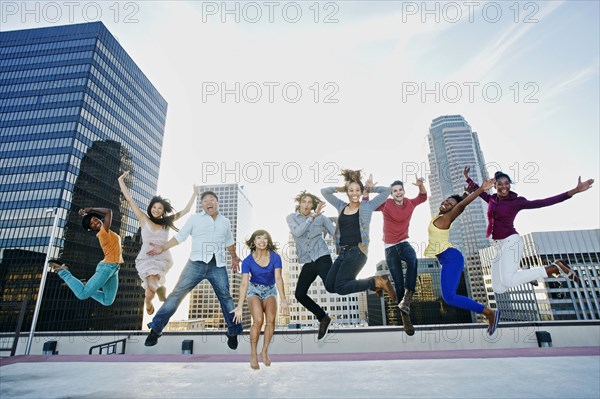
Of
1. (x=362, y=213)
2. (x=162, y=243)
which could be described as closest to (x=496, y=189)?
(x=362, y=213)

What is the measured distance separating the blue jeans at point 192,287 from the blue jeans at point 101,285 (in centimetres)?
141

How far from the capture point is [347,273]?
5680mm

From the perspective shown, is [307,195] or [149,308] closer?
[149,308]

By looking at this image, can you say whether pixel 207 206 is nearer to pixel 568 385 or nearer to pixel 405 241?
pixel 405 241

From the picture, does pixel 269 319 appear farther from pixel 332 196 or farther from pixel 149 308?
pixel 332 196

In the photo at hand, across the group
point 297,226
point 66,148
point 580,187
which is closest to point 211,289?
point 66,148

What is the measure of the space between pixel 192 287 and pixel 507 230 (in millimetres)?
6338

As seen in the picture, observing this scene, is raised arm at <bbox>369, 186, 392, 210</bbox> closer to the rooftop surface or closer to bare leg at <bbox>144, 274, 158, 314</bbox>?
the rooftop surface

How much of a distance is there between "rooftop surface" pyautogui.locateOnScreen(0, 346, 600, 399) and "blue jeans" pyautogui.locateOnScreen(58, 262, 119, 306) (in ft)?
5.63

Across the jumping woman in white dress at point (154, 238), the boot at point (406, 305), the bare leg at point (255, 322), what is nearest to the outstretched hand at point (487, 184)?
the boot at point (406, 305)

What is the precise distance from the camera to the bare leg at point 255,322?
5139 mm

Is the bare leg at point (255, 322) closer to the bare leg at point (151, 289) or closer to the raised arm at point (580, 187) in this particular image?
the bare leg at point (151, 289)

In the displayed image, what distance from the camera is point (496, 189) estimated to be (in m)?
5.90

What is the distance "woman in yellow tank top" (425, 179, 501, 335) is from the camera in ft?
17.5
